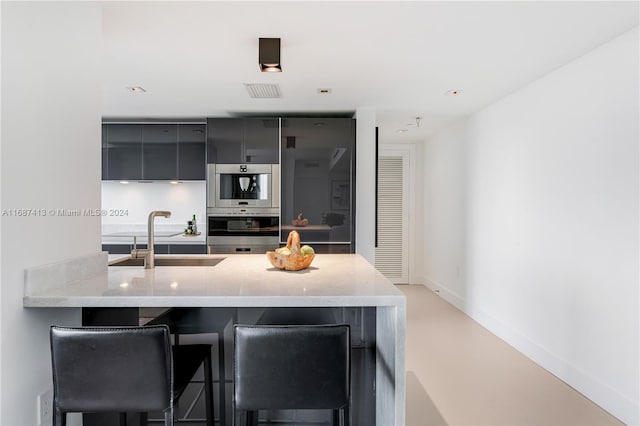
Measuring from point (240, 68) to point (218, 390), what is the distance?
7.64 feet

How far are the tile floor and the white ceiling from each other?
2400 millimetres

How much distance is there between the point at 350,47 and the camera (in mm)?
2629

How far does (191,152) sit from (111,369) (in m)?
3.66

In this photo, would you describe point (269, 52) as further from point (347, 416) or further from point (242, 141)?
point (347, 416)

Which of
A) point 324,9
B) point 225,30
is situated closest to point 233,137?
point 225,30

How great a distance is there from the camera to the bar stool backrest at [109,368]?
129 cm

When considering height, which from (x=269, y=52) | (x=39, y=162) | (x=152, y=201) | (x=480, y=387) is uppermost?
(x=269, y=52)

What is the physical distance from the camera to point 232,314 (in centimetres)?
179

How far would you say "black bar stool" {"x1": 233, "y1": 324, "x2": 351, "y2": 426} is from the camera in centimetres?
133

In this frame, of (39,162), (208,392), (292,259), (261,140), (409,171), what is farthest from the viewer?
(409,171)

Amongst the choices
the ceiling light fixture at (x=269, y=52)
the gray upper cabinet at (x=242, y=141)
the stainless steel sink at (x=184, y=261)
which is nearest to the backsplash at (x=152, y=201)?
the gray upper cabinet at (x=242, y=141)

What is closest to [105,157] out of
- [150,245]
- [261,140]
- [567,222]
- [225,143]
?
[225,143]

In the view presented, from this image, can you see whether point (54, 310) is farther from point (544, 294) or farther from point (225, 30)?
point (544, 294)

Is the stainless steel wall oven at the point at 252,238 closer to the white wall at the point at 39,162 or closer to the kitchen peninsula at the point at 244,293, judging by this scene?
the kitchen peninsula at the point at 244,293
